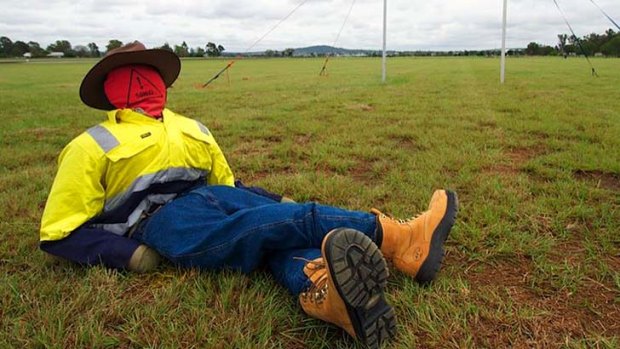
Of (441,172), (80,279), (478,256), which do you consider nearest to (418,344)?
(478,256)

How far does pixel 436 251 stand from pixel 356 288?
669 millimetres

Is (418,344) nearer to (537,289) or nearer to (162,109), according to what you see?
(537,289)

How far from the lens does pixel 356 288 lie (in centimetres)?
149

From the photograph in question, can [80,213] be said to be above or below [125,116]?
below

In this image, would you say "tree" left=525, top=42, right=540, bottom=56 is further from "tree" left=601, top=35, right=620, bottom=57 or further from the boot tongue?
the boot tongue

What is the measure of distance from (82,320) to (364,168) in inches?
113

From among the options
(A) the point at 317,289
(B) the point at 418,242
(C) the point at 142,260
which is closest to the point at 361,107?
(B) the point at 418,242

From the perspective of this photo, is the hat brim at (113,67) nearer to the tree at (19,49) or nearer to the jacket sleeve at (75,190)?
the jacket sleeve at (75,190)

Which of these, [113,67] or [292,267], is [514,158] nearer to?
[292,267]

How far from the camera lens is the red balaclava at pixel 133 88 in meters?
2.24

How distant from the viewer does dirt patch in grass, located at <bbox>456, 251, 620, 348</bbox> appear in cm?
170

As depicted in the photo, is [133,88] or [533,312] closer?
[533,312]

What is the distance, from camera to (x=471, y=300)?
1931mm

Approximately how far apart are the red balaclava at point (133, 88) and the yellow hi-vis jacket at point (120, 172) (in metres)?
0.07
